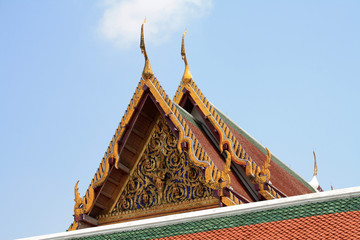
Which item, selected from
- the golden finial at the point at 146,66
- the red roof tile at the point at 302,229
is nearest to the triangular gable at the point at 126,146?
the golden finial at the point at 146,66

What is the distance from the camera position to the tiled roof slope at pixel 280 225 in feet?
29.0

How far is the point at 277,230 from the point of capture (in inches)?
360

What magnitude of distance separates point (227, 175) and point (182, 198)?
0.87m

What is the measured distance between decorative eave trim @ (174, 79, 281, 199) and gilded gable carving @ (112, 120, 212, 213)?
77cm

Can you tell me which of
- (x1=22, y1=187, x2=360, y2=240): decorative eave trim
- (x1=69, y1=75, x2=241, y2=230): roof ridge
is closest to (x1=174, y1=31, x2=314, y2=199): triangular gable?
(x1=69, y1=75, x2=241, y2=230): roof ridge

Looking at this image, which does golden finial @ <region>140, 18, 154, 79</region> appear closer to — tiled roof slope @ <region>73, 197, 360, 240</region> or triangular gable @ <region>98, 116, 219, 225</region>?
triangular gable @ <region>98, 116, 219, 225</region>

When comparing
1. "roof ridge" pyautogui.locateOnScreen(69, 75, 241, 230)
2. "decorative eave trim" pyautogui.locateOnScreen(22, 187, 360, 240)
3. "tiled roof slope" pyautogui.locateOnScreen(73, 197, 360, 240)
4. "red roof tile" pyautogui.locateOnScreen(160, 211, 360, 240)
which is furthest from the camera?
"roof ridge" pyautogui.locateOnScreen(69, 75, 241, 230)

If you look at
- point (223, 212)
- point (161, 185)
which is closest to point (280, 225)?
point (223, 212)

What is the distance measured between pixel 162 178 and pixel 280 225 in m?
4.22

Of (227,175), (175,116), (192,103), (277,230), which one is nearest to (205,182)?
(227,175)

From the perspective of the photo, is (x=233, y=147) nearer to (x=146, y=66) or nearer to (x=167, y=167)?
(x=167, y=167)

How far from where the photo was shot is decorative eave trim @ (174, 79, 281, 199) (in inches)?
520

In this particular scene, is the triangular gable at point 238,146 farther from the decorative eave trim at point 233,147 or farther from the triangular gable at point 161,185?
the triangular gable at point 161,185

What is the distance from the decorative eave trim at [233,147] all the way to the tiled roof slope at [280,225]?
3335 mm
